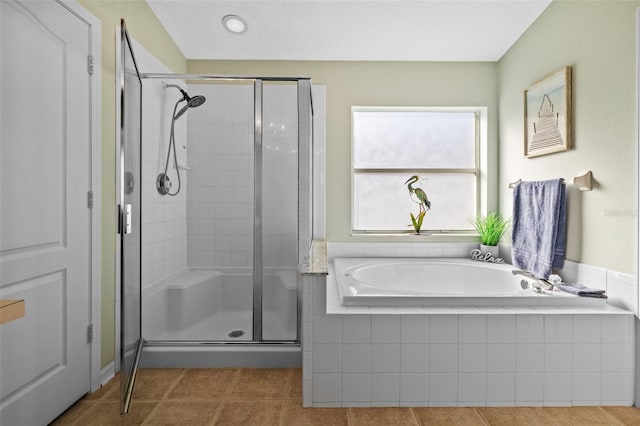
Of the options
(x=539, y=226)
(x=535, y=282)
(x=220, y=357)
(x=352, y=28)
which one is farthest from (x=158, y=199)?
(x=539, y=226)

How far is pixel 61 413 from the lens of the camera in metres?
1.64

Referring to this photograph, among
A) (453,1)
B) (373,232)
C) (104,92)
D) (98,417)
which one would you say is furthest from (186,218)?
(453,1)

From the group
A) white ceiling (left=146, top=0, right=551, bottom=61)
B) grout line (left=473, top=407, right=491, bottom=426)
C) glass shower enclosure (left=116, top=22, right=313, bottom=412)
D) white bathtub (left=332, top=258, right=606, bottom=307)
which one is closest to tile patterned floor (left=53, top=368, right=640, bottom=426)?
grout line (left=473, top=407, right=491, bottom=426)

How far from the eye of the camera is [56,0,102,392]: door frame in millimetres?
1818

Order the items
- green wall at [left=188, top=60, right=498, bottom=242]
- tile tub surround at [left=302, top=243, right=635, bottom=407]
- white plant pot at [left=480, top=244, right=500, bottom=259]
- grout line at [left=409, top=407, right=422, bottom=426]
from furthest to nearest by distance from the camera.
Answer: green wall at [left=188, top=60, right=498, bottom=242] → white plant pot at [left=480, top=244, right=500, bottom=259] → tile tub surround at [left=302, top=243, right=635, bottom=407] → grout line at [left=409, top=407, right=422, bottom=426]

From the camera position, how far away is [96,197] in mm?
1848

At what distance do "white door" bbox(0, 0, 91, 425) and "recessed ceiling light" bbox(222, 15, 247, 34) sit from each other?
98cm

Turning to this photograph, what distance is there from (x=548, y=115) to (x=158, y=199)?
8.52 ft

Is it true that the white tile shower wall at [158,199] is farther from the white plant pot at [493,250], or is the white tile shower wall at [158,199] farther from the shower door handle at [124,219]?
the white plant pot at [493,250]

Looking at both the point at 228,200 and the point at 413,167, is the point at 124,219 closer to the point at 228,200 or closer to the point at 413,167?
the point at 228,200

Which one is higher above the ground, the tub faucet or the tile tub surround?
the tub faucet

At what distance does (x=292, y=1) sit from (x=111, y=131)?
1415 mm

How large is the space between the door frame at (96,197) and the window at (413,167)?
1955mm

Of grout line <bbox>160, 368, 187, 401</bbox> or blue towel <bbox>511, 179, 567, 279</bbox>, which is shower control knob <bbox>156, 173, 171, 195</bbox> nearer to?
grout line <bbox>160, 368, 187, 401</bbox>
